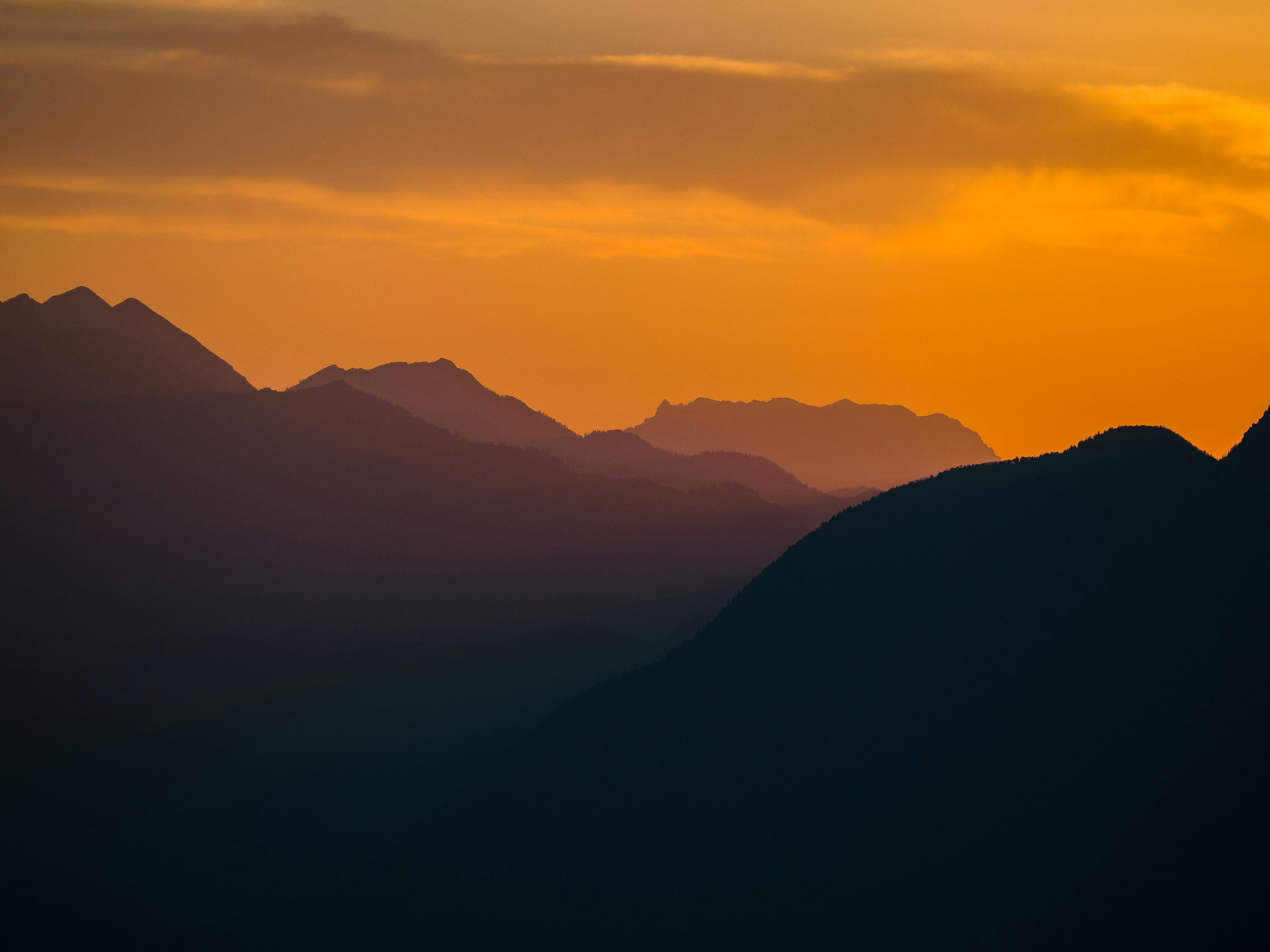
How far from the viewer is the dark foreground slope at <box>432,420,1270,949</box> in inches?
1806

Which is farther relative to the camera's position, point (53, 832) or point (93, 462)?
point (93, 462)

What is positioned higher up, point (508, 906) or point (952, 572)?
point (952, 572)

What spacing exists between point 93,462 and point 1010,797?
598 feet

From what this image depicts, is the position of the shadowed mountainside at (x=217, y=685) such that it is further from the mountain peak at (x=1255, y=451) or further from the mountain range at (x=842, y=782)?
the mountain peak at (x=1255, y=451)

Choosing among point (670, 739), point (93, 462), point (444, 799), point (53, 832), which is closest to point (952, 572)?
point (670, 739)

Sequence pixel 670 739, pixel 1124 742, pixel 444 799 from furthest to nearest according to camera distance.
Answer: pixel 444 799 < pixel 670 739 < pixel 1124 742

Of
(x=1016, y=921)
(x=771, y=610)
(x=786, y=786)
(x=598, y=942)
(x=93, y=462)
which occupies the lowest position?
(x=598, y=942)

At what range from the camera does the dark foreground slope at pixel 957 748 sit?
45875 mm

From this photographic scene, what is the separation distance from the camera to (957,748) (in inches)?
2063

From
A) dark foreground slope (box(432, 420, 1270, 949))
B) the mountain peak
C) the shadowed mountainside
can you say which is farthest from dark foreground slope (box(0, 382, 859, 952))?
the mountain peak

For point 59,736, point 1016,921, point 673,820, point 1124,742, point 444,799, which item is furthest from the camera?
point 59,736

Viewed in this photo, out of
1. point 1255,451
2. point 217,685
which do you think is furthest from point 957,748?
point 217,685

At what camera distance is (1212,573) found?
5359 cm

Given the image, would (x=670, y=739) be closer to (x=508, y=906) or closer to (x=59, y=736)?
(x=508, y=906)
